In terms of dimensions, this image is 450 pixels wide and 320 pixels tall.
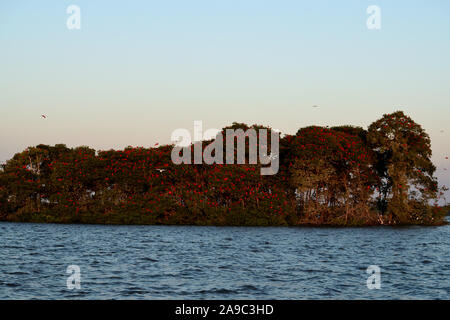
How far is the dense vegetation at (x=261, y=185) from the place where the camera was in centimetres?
6169

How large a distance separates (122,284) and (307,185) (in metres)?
39.6

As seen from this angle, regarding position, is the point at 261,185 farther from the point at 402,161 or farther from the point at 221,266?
the point at 221,266

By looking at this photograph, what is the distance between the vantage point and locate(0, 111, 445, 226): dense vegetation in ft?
202

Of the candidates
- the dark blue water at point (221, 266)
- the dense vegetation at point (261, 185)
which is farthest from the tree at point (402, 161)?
the dark blue water at point (221, 266)

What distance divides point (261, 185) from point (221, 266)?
117 ft

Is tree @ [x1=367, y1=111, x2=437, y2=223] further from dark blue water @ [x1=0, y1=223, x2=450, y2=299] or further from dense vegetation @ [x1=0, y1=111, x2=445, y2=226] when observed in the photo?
dark blue water @ [x1=0, y1=223, x2=450, y2=299]

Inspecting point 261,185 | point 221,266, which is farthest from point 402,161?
point 221,266

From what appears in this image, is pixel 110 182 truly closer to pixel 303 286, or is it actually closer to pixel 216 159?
pixel 216 159

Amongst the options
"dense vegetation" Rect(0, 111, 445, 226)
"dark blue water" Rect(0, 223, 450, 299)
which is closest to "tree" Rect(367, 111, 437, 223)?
"dense vegetation" Rect(0, 111, 445, 226)

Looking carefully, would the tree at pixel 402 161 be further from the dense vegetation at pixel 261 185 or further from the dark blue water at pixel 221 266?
the dark blue water at pixel 221 266

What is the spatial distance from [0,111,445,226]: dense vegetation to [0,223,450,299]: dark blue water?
15.6 m

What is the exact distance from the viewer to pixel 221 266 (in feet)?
94.8

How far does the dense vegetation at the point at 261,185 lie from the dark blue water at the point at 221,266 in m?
15.6
